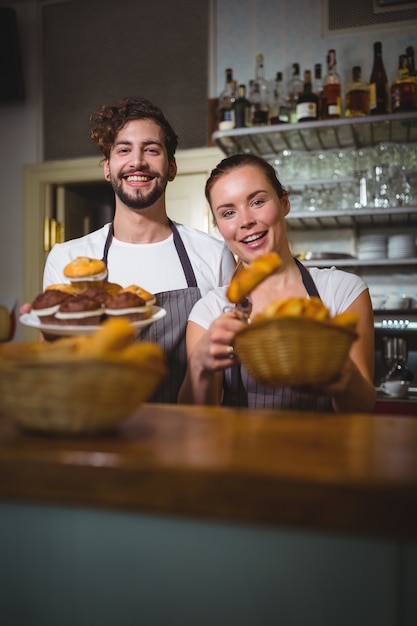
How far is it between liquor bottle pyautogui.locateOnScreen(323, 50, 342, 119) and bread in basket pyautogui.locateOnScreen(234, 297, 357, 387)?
2344mm

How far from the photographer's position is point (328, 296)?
158 centimetres

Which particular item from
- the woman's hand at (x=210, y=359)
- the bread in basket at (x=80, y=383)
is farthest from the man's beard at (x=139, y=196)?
the bread in basket at (x=80, y=383)

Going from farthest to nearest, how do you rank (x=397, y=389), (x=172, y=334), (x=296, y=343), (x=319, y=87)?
(x=319, y=87) < (x=397, y=389) < (x=172, y=334) < (x=296, y=343)

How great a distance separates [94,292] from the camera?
1.47 m

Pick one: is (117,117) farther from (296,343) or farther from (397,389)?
(397,389)

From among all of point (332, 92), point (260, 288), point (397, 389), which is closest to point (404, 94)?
point (332, 92)

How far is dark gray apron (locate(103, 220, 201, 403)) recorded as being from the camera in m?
1.86

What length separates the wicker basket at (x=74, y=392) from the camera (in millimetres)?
776

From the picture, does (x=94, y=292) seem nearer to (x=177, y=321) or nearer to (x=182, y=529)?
(x=177, y=321)

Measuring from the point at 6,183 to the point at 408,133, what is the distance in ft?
8.36

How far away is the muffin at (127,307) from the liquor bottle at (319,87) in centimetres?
215

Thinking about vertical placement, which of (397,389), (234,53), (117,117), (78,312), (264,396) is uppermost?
(234,53)

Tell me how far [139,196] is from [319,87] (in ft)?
6.16

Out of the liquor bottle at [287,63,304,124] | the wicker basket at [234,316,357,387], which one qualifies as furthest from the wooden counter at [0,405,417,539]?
the liquor bottle at [287,63,304,124]
